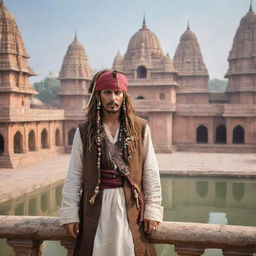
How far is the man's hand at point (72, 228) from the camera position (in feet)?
8.69

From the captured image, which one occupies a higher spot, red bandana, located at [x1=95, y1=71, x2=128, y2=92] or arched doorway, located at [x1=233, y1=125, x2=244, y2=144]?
red bandana, located at [x1=95, y1=71, x2=128, y2=92]

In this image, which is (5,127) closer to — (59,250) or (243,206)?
(59,250)

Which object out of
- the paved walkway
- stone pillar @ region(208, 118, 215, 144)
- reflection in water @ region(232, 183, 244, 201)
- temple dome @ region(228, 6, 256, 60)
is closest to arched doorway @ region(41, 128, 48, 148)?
the paved walkway

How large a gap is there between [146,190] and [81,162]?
0.58m

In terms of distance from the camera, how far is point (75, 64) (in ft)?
103

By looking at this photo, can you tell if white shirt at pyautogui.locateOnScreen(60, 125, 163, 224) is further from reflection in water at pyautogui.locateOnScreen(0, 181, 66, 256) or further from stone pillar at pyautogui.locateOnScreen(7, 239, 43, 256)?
reflection in water at pyautogui.locateOnScreen(0, 181, 66, 256)

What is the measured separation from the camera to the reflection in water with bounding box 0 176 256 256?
1171 centimetres

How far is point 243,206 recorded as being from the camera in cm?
1284

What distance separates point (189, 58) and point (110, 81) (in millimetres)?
30311

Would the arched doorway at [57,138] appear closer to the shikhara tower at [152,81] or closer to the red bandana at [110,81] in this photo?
the shikhara tower at [152,81]

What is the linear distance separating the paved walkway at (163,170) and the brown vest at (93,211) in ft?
34.8

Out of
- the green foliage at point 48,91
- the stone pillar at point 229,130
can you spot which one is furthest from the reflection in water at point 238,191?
the green foliage at point 48,91

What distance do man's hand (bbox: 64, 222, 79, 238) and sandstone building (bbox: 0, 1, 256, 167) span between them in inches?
689

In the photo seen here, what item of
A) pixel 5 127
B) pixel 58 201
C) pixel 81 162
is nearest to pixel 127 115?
pixel 81 162
